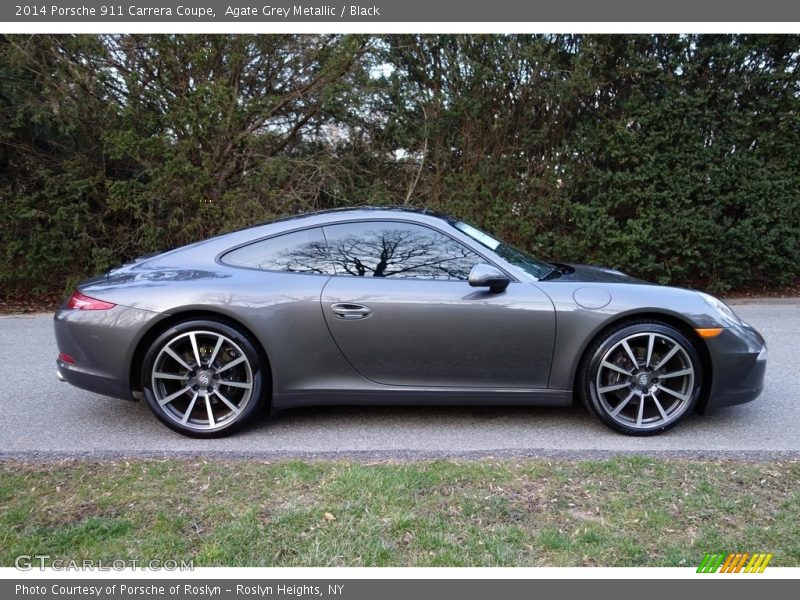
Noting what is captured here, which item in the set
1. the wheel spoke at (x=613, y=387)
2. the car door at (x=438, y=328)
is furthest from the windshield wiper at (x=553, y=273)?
the wheel spoke at (x=613, y=387)

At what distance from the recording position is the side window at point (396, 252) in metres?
3.54

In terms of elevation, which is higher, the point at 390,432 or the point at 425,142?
the point at 425,142

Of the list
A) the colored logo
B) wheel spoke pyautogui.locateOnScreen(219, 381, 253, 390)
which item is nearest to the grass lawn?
the colored logo

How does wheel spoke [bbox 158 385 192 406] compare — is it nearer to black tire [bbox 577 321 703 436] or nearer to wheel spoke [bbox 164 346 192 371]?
wheel spoke [bbox 164 346 192 371]

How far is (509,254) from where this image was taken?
3801 millimetres

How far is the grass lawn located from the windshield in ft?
4.08

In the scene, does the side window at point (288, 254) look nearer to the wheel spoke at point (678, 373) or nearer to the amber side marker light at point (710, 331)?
the wheel spoke at point (678, 373)

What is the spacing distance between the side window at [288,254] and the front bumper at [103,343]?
2.01ft

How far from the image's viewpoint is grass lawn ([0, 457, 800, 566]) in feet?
7.38

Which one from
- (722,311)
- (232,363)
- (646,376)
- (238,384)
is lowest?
(238,384)

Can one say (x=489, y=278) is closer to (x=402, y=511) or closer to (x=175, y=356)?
(x=402, y=511)

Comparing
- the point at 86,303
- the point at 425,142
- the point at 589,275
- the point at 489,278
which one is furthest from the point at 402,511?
the point at 425,142

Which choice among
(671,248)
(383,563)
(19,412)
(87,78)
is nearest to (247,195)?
(87,78)

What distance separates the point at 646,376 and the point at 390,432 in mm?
1577
